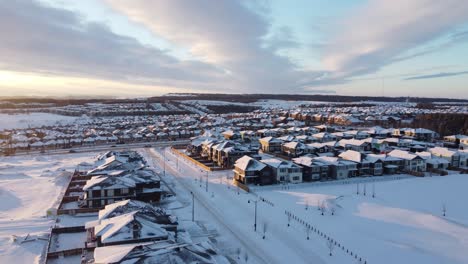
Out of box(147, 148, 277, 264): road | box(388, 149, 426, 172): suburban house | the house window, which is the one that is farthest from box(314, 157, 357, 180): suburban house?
the house window

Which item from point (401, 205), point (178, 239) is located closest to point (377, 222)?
point (401, 205)

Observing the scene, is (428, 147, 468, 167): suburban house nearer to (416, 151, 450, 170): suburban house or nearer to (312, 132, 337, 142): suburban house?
(416, 151, 450, 170): suburban house

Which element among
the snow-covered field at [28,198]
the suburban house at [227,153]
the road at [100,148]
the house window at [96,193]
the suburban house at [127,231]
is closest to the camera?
the suburban house at [127,231]

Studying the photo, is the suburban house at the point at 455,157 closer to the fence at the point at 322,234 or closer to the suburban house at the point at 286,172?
the suburban house at the point at 286,172

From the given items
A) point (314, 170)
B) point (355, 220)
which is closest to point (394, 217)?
point (355, 220)

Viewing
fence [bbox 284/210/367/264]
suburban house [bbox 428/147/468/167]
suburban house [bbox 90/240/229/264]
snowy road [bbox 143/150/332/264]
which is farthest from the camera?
suburban house [bbox 428/147/468/167]

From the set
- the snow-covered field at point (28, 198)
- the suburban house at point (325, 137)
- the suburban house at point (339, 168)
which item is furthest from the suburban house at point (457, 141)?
the snow-covered field at point (28, 198)
